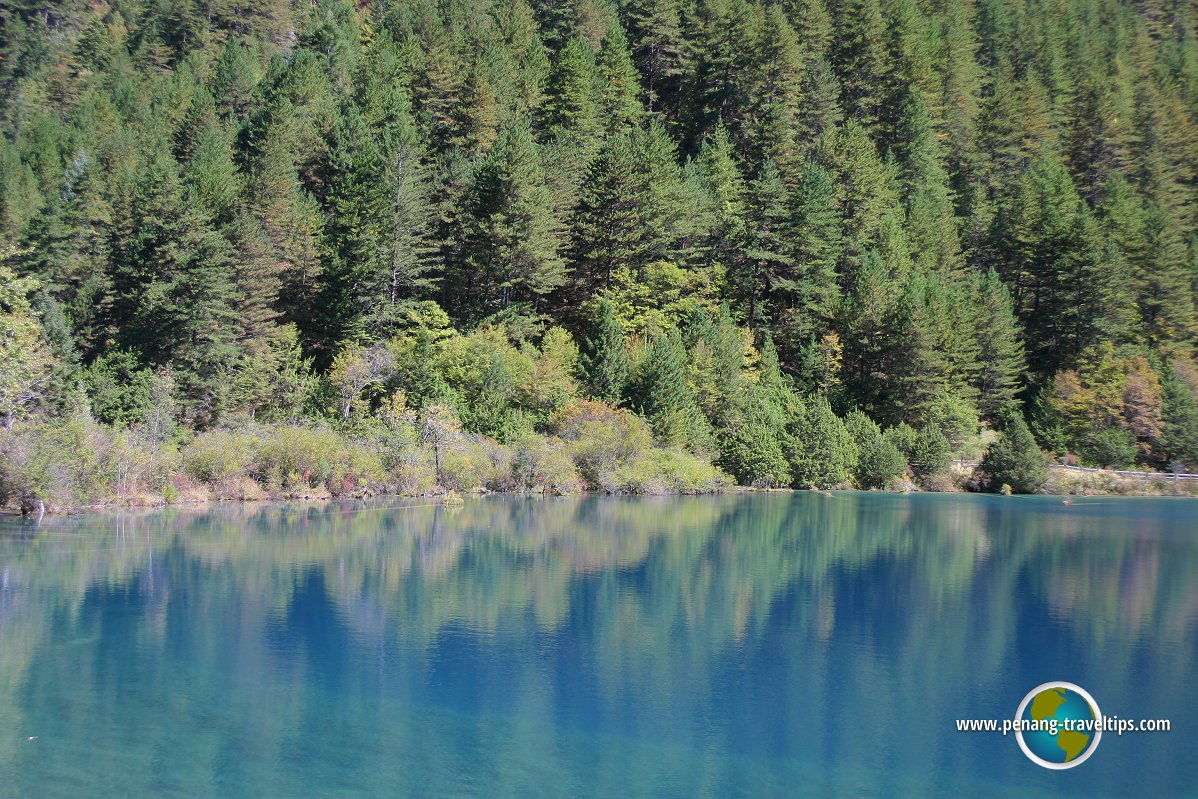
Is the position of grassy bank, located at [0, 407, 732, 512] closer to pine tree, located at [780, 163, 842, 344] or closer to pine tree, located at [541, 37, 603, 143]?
pine tree, located at [780, 163, 842, 344]

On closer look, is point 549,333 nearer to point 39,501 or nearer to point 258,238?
point 258,238

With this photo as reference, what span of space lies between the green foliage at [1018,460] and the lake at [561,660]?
82.0 feet

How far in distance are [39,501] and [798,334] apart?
47.3 m

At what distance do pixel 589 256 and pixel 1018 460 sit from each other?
2958cm

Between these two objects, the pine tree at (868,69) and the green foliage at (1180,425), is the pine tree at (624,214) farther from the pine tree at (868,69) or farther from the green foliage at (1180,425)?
the green foliage at (1180,425)

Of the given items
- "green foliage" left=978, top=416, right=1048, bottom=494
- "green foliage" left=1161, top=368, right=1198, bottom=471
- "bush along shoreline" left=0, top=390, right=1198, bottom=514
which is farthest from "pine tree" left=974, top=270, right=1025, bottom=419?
"green foliage" left=1161, top=368, right=1198, bottom=471

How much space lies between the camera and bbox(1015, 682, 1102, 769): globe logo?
1453cm

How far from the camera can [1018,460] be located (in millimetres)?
60594

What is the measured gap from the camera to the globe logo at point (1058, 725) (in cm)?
1453

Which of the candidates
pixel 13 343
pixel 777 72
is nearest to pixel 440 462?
pixel 13 343

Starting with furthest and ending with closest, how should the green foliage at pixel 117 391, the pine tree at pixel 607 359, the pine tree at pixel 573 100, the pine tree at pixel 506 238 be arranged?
the pine tree at pixel 573 100 < the pine tree at pixel 506 238 < the pine tree at pixel 607 359 < the green foliage at pixel 117 391

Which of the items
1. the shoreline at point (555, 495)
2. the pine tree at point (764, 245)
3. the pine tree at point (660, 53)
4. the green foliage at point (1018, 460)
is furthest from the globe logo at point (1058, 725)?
the pine tree at point (660, 53)

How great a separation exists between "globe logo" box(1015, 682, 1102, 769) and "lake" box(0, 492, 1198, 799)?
291 millimetres

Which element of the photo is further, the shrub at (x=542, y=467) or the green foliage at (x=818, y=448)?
the green foliage at (x=818, y=448)
